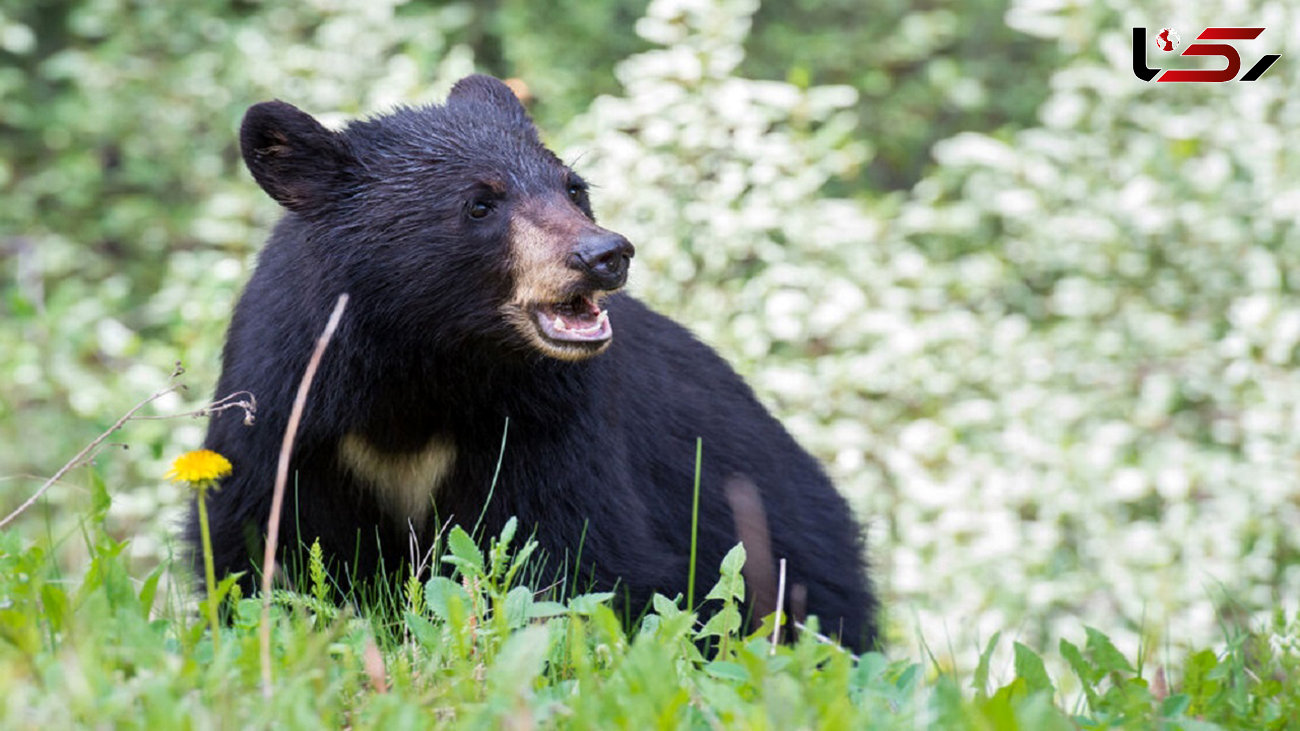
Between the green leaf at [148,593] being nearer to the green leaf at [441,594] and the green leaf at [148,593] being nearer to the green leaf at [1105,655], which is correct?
the green leaf at [441,594]

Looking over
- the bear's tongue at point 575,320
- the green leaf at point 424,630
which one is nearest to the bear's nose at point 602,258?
the bear's tongue at point 575,320

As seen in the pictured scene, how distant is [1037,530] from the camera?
23.5 feet

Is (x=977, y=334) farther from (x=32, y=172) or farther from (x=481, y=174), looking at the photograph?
(x=32, y=172)

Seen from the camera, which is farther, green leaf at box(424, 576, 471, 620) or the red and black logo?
the red and black logo

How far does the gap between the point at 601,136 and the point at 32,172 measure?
4.94 metres

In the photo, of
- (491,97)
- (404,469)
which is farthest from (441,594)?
(491,97)

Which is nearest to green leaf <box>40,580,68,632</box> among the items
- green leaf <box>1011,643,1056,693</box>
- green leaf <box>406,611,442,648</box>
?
green leaf <box>406,611,442,648</box>

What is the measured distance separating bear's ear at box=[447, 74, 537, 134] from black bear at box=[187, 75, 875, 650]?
0.18 metres

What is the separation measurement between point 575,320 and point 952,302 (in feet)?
14.7

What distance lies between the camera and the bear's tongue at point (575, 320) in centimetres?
368

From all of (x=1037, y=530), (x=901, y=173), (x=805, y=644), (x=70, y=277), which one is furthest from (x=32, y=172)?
(x=805, y=644)

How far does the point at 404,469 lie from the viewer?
3930mm

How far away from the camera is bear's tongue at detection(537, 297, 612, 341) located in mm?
3676

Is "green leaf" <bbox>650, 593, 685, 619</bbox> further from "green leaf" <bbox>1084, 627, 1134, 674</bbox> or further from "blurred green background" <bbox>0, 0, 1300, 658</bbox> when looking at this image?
"blurred green background" <bbox>0, 0, 1300, 658</bbox>
